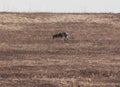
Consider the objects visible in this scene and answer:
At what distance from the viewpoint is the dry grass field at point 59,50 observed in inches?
901

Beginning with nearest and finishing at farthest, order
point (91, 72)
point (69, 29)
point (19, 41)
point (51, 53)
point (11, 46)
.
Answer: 1. point (91, 72)
2. point (51, 53)
3. point (11, 46)
4. point (19, 41)
5. point (69, 29)

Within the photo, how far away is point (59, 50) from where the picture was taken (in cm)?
3494

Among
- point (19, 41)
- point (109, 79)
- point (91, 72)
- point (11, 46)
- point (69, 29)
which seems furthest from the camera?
point (69, 29)

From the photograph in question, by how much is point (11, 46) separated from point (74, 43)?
4.76 meters

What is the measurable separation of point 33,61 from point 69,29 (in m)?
18.7

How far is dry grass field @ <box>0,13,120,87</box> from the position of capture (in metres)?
22.9

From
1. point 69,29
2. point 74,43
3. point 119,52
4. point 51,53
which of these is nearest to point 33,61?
point 51,53

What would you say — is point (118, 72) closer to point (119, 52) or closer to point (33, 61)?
point (33, 61)

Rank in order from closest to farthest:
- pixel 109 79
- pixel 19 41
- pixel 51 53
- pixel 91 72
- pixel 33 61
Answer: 1. pixel 109 79
2. pixel 91 72
3. pixel 33 61
4. pixel 51 53
5. pixel 19 41

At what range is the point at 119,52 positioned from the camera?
3394cm

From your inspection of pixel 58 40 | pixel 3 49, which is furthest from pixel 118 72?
pixel 58 40

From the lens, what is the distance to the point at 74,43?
3909 centimetres

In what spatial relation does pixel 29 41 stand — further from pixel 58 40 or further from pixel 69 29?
pixel 69 29

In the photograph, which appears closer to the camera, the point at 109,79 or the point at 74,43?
the point at 109,79
